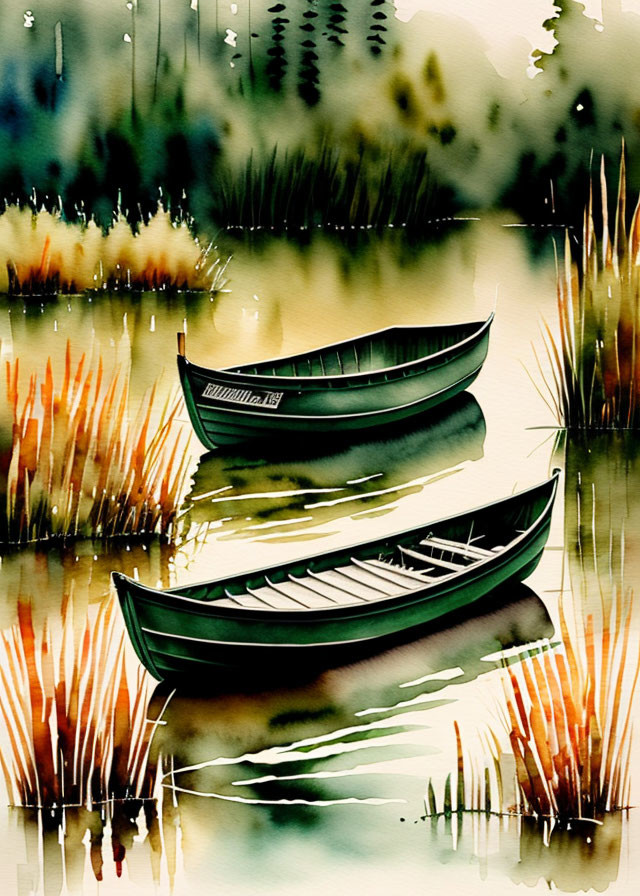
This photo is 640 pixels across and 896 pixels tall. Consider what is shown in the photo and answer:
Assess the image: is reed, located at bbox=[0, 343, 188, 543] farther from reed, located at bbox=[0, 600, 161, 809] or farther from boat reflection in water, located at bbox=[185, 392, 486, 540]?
reed, located at bbox=[0, 600, 161, 809]

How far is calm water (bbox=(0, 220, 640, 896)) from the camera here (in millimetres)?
3203

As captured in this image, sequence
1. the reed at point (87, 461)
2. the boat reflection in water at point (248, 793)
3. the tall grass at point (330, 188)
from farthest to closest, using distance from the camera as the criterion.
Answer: the tall grass at point (330, 188) < the reed at point (87, 461) < the boat reflection in water at point (248, 793)

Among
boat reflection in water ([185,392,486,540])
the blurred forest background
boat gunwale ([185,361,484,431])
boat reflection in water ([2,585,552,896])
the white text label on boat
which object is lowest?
boat reflection in water ([2,585,552,896])

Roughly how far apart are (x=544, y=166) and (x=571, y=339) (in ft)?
1.63

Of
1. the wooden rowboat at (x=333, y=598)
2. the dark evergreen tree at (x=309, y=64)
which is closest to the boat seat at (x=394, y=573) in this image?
the wooden rowboat at (x=333, y=598)

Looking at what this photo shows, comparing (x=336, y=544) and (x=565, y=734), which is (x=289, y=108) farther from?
(x=565, y=734)

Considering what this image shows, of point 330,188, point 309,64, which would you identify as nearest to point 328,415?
point 330,188

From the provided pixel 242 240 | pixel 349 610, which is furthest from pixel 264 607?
pixel 242 240

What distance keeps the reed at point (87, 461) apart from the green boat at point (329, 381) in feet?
0.35

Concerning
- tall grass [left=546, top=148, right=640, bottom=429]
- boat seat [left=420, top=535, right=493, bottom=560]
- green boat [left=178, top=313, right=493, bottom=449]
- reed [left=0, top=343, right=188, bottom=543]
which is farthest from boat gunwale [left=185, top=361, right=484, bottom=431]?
boat seat [left=420, top=535, right=493, bottom=560]

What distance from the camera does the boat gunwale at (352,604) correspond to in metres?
3.20

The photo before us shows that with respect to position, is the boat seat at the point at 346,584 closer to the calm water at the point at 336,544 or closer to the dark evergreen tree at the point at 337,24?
the calm water at the point at 336,544

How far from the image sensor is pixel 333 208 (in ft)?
11.9

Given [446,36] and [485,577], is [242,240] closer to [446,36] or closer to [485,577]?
[446,36]
